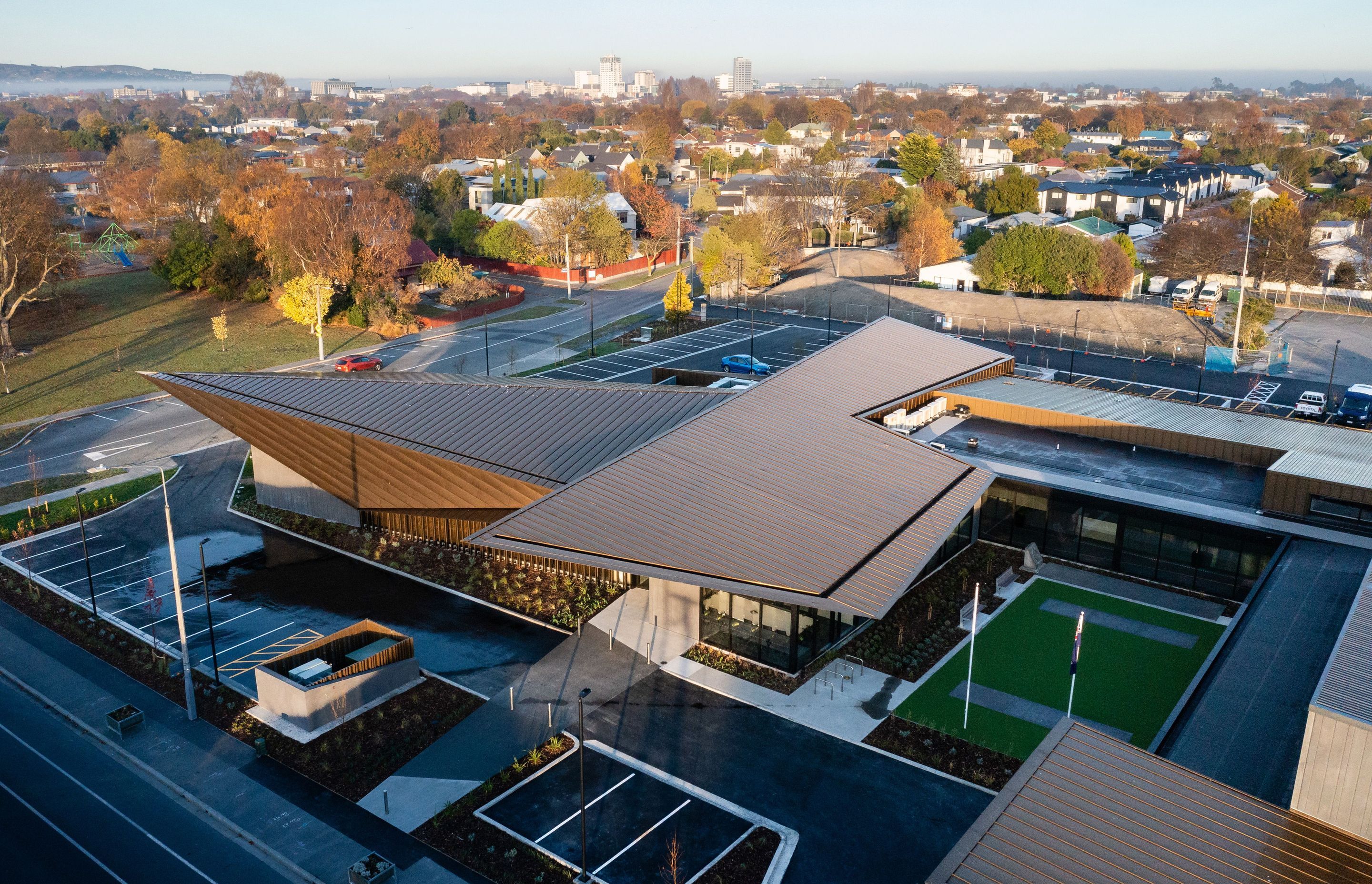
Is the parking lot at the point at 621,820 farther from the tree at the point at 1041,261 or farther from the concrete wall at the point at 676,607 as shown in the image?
the tree at the point at 1041,261

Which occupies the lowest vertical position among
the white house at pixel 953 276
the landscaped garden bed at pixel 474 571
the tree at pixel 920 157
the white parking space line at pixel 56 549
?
the landscaped garden bed at pixel 474 571

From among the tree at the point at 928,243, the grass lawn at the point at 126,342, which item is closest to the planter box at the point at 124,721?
the grass lawn at the point at 126,342

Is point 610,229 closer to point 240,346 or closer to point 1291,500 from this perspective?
point 240,346

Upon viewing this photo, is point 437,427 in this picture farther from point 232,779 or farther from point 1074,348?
point 1074,348

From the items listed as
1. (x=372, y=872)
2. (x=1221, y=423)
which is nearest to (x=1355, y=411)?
(x=1221, y=423)

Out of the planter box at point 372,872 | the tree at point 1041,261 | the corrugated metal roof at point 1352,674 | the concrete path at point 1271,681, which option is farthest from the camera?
the tree at point 1041,261
